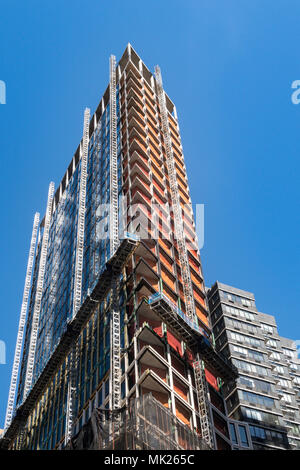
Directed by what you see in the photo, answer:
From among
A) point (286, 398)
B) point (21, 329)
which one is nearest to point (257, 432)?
point (286, 398)

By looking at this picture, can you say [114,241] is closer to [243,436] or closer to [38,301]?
[243,436]

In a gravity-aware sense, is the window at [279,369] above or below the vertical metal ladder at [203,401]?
above

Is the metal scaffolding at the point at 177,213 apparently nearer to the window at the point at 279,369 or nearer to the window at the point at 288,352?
the window at the point at 279,369

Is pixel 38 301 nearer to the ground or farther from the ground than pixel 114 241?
farther from the ground

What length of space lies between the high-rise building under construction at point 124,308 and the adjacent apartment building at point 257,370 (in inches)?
505

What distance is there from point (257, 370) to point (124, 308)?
3970 cm

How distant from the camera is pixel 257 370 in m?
93.0

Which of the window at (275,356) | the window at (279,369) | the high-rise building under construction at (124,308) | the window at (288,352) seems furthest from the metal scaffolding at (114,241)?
the window at (288,352)

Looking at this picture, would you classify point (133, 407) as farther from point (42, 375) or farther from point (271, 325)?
point (271, 325)

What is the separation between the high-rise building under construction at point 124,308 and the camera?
177 ft

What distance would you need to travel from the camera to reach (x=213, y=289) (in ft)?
352

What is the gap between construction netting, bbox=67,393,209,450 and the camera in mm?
41500

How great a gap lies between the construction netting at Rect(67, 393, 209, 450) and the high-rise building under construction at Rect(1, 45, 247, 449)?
104mm

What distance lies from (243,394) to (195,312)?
2218cm
